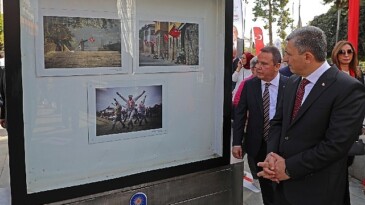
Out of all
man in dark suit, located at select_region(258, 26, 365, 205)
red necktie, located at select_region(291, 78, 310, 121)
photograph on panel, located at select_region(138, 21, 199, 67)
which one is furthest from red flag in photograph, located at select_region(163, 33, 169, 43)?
red necktie, located at select_region(291, 78, 310, 121)

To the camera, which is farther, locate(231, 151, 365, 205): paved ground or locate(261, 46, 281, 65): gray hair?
locate(231, 151, 365, 205): paved ground

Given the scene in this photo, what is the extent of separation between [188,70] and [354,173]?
3244 mm

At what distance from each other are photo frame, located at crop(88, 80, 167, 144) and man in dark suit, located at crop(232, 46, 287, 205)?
820 millimetres

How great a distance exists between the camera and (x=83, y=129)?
2.41 m

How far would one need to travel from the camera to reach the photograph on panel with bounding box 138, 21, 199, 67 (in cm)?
257

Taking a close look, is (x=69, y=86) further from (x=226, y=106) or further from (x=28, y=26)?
(x=226, y=106)

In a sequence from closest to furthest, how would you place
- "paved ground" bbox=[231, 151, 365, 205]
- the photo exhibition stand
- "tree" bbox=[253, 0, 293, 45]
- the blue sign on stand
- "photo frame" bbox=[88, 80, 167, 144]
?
the photo exhibition stand
"photo frame" bbox=[88, 80, 167, 144]
the blue sign on stand
"paved ground" bbox=[231, 151, 365, 205]
"tree" bbox=[253, 0, 293, 45]

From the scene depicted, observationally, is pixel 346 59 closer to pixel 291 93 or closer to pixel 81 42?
pixel 291 93

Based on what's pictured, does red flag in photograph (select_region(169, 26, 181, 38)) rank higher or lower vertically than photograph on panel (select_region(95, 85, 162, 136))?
higher

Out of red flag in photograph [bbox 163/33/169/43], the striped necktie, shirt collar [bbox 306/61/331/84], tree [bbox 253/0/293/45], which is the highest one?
tree [bbox 253/0/293/45]

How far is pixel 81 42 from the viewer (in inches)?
91.5

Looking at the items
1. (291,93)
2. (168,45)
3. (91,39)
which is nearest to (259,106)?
(291,93)

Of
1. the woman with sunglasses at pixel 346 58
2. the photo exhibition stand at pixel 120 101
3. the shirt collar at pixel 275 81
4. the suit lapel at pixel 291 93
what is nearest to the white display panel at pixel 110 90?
the photo exhibition stand at pixel 120 101

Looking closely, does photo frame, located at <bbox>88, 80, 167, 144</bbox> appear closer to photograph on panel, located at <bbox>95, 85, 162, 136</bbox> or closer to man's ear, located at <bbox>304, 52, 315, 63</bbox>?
photograph on panel, located at <bbox>95, 85, 162, 136</bbox>
